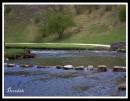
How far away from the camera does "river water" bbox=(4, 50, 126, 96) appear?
792 inches

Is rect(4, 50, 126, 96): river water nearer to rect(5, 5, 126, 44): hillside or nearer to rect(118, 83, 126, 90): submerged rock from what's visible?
rect(118, 83, 126, 90): submerged rock

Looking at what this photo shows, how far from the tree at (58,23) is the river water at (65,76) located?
0.64 metres

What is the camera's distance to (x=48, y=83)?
2048 centimetres

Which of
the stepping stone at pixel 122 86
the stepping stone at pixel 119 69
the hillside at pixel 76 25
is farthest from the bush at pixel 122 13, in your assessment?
the stepping stone at pixel 122 86

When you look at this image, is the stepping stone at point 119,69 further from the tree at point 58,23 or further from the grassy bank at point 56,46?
the tree at point 58,23

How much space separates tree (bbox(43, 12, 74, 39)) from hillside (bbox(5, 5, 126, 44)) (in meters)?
0.16

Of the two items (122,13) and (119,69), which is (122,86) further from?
(122,13)

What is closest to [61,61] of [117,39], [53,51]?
[53,51]

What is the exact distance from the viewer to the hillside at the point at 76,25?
2033 cm

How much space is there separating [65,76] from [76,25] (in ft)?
5.27

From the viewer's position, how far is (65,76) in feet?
68.0

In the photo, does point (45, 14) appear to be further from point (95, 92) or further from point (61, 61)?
point (95, 92)

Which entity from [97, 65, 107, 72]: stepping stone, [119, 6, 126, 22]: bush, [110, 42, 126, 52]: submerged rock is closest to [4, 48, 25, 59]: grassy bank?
[97, 65, 107, 72]: stepping stone

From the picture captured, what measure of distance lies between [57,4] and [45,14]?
0.85m
